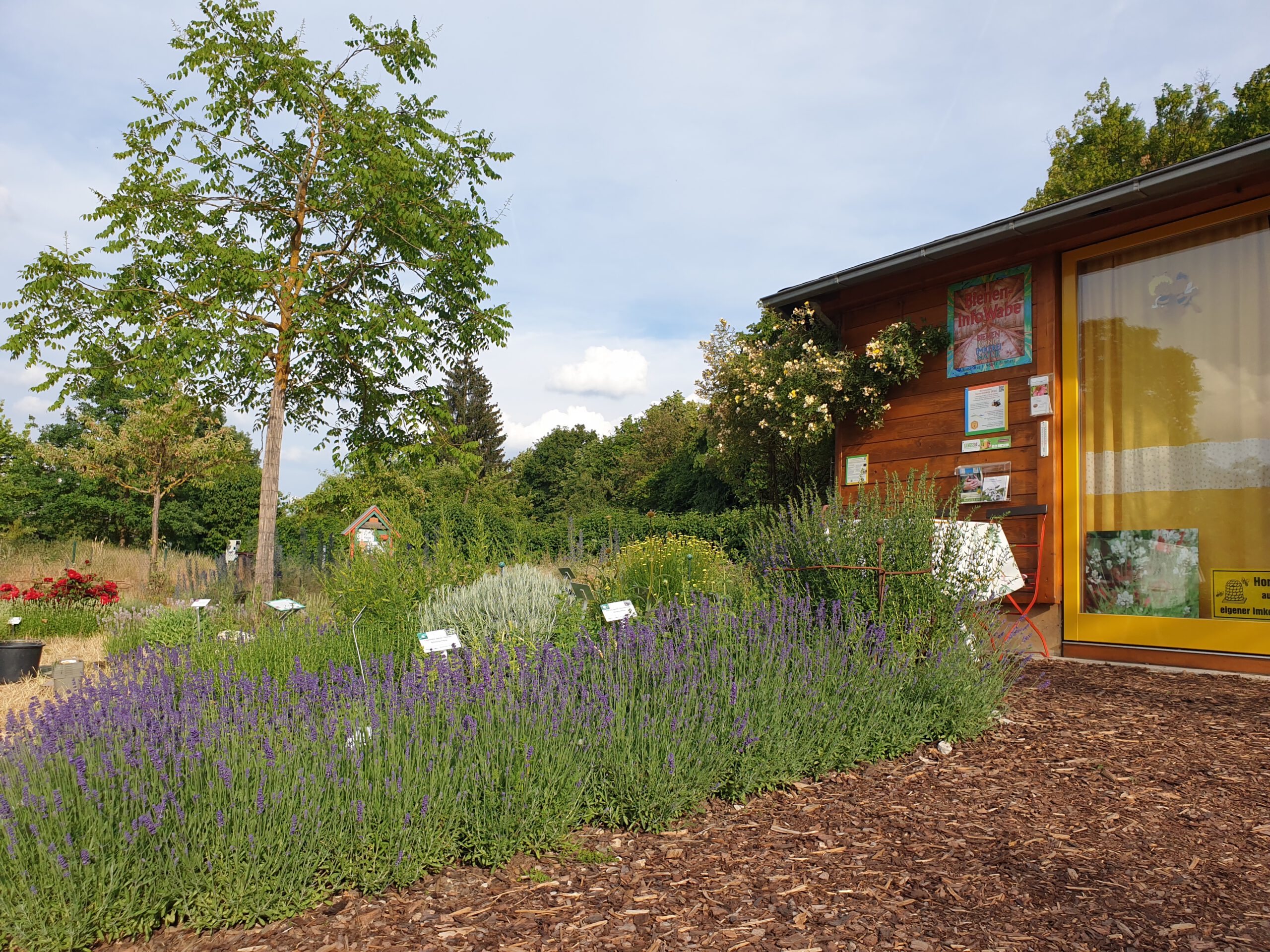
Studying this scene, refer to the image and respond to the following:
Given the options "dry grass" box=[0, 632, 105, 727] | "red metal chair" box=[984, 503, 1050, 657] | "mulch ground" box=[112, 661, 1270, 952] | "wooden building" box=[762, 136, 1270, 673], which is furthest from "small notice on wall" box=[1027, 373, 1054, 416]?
"dry grass" box=[0, 632, 105, 727]

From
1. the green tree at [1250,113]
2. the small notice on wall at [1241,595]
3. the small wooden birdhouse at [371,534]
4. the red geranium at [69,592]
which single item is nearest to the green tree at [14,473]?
the small wooden birdhouse at [371,534]

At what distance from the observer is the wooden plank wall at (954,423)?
20.0 ft

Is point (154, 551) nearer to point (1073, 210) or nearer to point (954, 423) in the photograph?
point (954, 423)

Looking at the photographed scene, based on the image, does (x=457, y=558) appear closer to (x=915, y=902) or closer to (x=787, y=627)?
(x=787, y=627)

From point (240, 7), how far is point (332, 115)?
4.42 feet

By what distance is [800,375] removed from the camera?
24.8ft

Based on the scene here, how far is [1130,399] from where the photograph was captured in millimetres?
5816

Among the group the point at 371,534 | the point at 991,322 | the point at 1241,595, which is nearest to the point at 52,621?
the point at 371,534

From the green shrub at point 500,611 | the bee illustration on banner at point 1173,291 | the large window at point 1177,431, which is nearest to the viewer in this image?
the green shrub at point 500,611

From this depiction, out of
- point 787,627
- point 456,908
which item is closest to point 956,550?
point 787,627

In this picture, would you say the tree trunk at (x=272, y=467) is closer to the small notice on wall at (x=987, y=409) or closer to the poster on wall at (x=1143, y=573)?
the small notice on wall at (x=987, y=409)

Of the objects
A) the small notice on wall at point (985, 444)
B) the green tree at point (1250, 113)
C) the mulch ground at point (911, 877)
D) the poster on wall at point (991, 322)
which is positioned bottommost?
the mulch ground at point (911, 877)

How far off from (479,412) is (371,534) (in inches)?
1293

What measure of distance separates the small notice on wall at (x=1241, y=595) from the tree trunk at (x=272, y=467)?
26.5 feet
